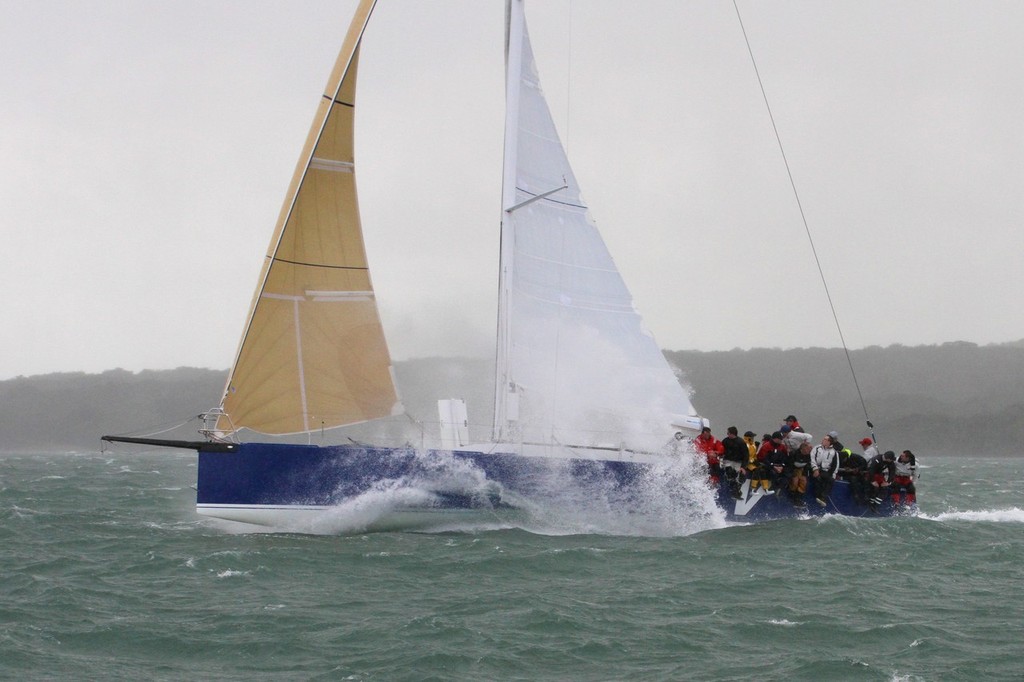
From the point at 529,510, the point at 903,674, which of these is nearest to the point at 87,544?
the point at 529,510

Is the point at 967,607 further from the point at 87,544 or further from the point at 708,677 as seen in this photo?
the point at 87,544

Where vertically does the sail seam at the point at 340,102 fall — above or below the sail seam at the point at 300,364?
above

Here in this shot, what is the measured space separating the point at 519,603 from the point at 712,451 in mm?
6957

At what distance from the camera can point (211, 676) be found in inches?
361

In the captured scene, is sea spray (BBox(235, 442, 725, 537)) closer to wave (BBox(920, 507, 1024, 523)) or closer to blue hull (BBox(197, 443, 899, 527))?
blue hull (BBox(197, 443, 899, 527))

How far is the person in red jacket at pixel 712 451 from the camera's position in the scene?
18.0 m

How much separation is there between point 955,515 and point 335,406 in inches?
500

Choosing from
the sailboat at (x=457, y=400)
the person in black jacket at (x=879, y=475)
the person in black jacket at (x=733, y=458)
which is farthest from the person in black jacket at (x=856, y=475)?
the person in black jacket at (x=733, y=458)

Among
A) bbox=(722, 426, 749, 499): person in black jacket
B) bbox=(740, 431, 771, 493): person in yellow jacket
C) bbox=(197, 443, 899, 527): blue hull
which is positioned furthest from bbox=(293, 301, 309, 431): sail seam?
bbox=(740, 431, 771, 493): person in yellow jacket

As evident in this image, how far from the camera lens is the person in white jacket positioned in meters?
19.1

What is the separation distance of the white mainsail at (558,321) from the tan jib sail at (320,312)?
227cm

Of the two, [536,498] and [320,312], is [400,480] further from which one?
[320,312]

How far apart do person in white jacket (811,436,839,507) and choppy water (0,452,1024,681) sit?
1.21 m

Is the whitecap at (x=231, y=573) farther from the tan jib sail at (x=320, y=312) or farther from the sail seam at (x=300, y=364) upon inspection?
the sail seam at (x=300, y=364)
